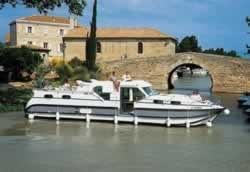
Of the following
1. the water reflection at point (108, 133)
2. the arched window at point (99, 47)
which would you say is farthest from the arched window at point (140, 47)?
the water reflection at point (108, 133)

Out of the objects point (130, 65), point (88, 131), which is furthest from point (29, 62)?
point (88, 131)

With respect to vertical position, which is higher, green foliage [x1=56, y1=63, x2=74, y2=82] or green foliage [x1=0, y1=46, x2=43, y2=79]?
green foliage [x1=0, y1=46, x2=43, y2=79]

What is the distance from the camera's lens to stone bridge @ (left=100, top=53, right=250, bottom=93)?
58250 mm

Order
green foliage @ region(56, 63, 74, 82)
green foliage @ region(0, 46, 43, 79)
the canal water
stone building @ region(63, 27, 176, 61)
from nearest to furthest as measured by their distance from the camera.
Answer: the canal water → green foliage @ region(56, 63, 74, 82) → green foliage @ region(0, 46, 43, 79) → stone building @ region(63, 27, 176, 61)

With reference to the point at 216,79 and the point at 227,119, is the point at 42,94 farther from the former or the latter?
the point at 216,79

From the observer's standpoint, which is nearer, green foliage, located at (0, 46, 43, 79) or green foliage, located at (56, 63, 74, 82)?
green foliage, located at (56, 63, 74, 82)

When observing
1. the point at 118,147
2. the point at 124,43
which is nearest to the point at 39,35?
the point at 124,43

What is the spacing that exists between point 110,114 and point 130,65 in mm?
36127

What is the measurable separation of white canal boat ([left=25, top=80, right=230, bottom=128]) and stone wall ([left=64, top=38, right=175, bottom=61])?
5138 centimetres

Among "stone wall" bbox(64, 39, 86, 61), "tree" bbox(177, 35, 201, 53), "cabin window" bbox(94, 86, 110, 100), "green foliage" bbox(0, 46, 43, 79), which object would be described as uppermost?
"tree" bbox(177, 35, 201, 53)

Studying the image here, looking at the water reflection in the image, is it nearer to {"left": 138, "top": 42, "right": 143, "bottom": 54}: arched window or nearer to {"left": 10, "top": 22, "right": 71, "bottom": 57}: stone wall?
{"left": 138, "top": 42, "right": 143, "bottom": 54}: arched window

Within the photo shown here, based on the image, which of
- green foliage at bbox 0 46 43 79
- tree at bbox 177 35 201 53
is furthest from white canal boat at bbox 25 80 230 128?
tree at bbox 177 35 201 53

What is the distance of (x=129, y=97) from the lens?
24.5m

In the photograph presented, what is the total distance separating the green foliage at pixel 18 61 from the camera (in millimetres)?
54656
